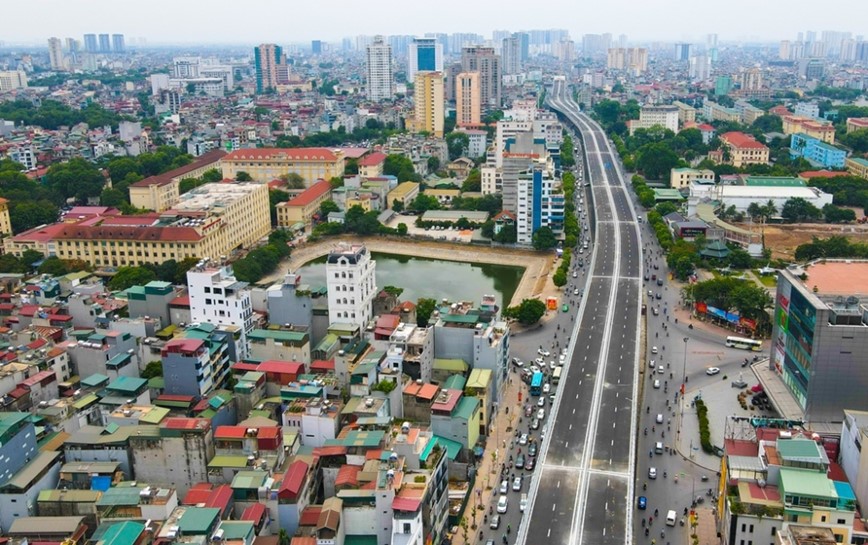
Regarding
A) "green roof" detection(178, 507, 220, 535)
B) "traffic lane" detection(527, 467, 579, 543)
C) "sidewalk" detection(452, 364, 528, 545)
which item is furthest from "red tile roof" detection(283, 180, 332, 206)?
"green roof" detection(178, 507, 220, 535)

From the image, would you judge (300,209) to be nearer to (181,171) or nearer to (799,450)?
(181,171)

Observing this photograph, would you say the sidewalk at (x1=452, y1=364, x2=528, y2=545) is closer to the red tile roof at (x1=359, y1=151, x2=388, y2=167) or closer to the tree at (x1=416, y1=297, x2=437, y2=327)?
the tree at (x1=416, y1=297, x2=437, y2=327)

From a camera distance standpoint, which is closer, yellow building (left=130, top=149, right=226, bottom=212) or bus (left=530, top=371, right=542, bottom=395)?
bus (left=530, top=371, right=542, bottom=395)

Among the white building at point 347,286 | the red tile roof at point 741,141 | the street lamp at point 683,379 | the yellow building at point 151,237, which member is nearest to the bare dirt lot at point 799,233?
the street lamp at point 683,379

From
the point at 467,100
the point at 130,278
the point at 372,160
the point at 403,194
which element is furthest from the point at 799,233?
the point at 467,100

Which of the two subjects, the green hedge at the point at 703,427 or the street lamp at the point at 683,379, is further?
the street lamp at the point at 683,379

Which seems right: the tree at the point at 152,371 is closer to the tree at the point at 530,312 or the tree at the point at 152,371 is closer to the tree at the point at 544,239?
the tree at the point at 530,312

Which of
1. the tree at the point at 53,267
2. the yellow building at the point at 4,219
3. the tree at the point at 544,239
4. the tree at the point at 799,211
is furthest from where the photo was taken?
the tree at the point at 799,211
